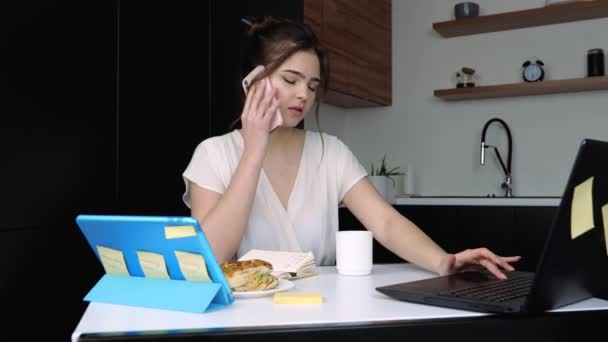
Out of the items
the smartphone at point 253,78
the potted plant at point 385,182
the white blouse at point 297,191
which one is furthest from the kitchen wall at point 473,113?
the smartphone at point 253,78

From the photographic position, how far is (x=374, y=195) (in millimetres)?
1706

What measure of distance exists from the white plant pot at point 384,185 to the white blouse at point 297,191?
1677 mm

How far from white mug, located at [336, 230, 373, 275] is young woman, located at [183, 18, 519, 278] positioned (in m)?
0.18

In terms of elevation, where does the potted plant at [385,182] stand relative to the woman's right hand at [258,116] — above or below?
below

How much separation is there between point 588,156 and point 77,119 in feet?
5.14

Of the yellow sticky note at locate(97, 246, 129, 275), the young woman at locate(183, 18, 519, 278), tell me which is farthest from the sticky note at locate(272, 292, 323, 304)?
the young woman at locate(183, 18, 519, 278)

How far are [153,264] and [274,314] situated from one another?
0.67 feet

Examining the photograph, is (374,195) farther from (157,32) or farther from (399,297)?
(157,32)

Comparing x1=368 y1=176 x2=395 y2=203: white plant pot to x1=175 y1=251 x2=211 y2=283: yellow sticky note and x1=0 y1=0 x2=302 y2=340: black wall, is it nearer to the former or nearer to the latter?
x1=0 y1=0 x2=302 y2=340: black wall

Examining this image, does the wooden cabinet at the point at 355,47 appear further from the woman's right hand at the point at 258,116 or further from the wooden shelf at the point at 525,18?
the woman's right hand at the point at 258,116

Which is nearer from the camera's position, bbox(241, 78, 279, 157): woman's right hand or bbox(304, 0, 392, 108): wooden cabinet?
bbox(241, 78, 279, 157): woman's right hand

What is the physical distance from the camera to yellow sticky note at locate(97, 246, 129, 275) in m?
0.92

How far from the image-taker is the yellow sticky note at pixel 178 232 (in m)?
0.79

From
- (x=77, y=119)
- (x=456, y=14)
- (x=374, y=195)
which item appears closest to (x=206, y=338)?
(x=374, y=195)
